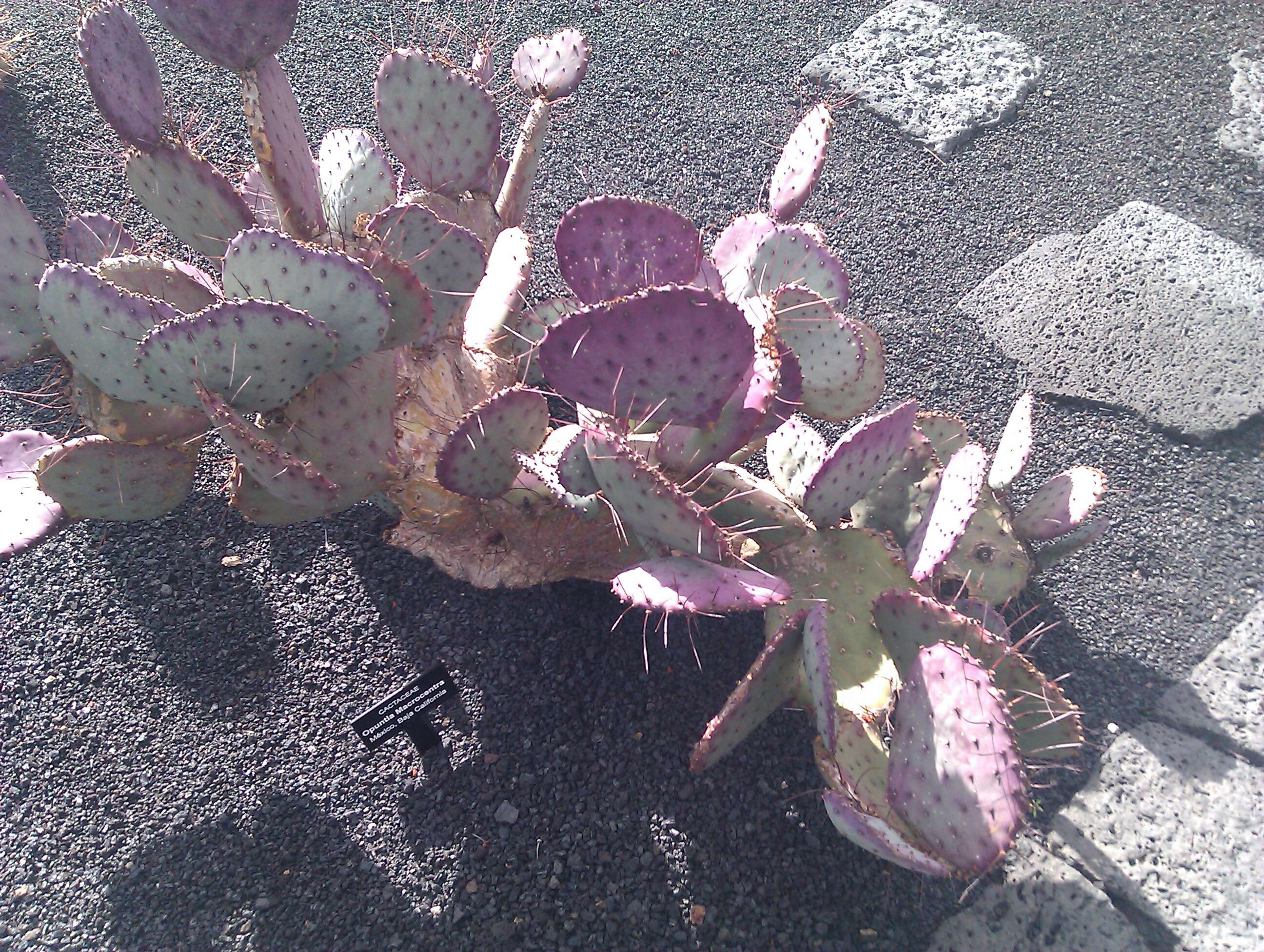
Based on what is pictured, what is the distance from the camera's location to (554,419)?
74.0 inches

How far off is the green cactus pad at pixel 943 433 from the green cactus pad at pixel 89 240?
5.17ft

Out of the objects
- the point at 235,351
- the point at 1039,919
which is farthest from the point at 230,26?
the point at 1039,919

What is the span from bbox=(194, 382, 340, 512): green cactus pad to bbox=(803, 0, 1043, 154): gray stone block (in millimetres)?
2323

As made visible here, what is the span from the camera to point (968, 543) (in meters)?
1.58

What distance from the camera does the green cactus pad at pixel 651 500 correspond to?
45.0 inches

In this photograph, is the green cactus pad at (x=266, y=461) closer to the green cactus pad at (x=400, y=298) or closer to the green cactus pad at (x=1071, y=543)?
the green cactus pad at (x=400, y=298)

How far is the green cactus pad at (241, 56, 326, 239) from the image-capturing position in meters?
1.57

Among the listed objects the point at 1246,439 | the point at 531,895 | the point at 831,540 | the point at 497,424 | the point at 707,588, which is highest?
the point at 497,424

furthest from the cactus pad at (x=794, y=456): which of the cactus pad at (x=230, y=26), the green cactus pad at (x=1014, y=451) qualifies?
the cactus pad at (x=230, y=26)

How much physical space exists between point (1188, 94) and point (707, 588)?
9.33 feet

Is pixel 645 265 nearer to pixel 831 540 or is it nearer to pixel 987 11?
pixel 831 540

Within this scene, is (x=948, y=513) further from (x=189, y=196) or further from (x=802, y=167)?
(x=189, y=196)

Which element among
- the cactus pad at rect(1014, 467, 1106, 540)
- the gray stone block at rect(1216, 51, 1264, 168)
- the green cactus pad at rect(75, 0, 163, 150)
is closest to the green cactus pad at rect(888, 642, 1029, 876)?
the cactus pad at rect(1014, 467, 1106, 540)

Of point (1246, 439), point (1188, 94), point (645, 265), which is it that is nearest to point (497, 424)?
point (645, 265)
